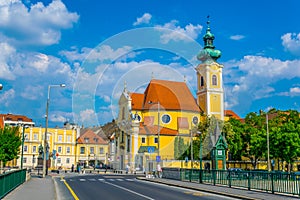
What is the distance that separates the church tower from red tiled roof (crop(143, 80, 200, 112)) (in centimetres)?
278

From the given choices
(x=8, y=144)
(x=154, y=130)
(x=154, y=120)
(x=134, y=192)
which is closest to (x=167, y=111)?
(x=154, y=120)

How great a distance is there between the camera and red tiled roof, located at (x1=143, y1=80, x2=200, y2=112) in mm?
76938

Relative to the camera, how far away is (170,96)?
263 feet

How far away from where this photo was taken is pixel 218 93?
3093 inches

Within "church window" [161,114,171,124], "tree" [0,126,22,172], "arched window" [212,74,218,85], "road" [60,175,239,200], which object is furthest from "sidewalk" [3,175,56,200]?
"arched window" [212,74,218,85]

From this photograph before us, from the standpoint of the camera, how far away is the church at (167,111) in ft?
231

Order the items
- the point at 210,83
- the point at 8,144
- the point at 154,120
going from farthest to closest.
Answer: the point at 210,83, the point at 154,120, the point at 8,144

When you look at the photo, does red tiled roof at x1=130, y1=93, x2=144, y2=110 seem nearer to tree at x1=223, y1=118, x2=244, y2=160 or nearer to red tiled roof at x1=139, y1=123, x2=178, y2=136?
red tiled roof at x1=139, y1=123, x2=178, y2=136

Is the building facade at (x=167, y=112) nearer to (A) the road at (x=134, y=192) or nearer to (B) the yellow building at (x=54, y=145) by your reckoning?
(B) the yellow building at (x=54, y=145)

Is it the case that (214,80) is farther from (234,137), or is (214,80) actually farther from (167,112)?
(234,137)

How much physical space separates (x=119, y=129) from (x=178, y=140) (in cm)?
1642

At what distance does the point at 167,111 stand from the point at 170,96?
5.70m

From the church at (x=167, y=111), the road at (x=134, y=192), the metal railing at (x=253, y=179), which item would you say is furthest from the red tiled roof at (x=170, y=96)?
the road at (x=134, y=192)

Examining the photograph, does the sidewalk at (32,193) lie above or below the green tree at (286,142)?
below
